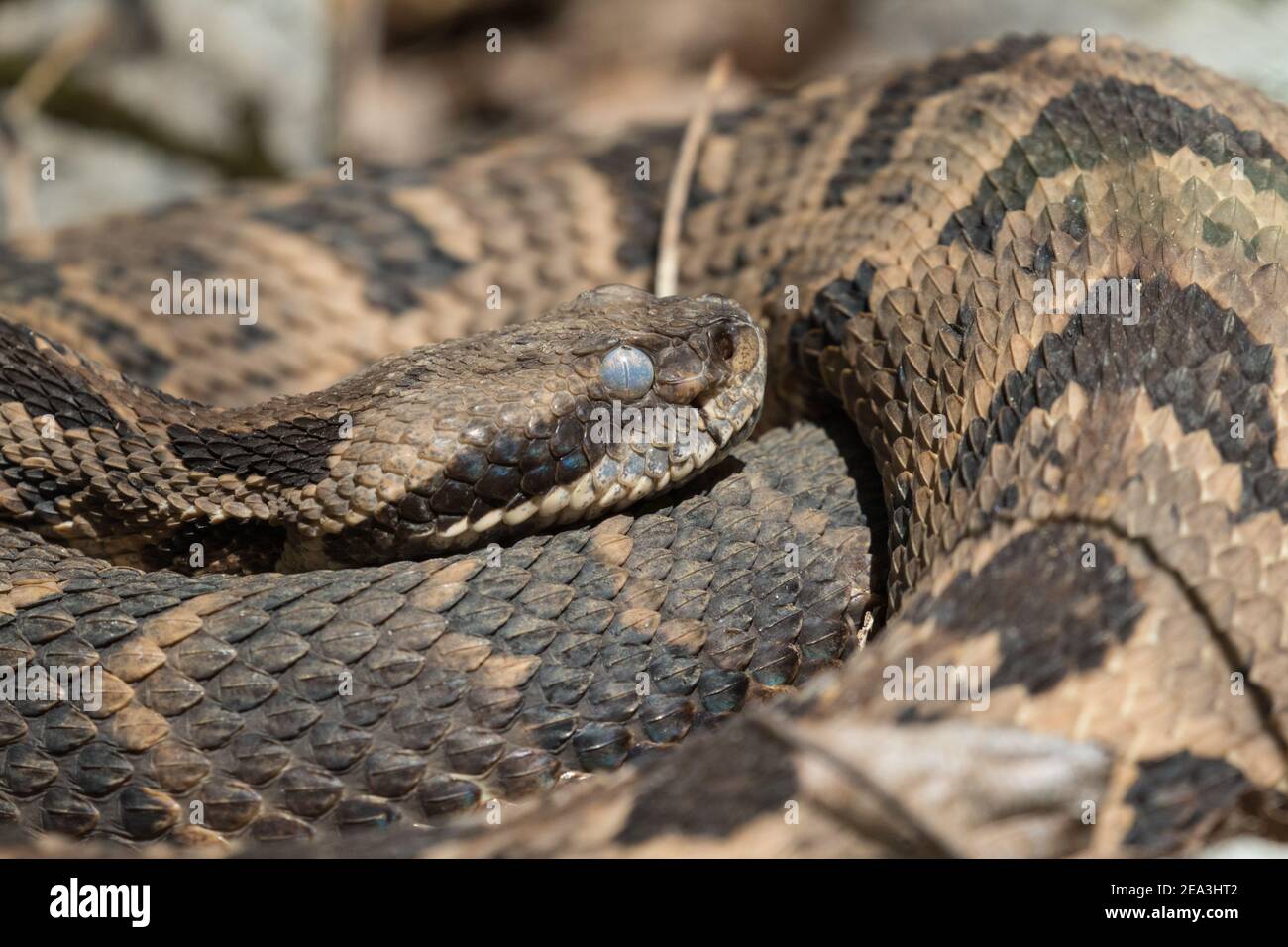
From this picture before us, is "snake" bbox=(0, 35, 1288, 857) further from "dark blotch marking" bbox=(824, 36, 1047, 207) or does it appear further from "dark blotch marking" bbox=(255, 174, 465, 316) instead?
"dark blotch marking" bbox=(255, 174, 465, 316)

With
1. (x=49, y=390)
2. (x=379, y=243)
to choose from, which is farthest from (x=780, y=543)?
(x=379, y=243)

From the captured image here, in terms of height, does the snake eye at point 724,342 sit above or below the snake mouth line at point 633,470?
above

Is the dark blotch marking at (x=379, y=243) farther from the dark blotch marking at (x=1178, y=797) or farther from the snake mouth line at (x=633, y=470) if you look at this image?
the dark blotch marking at (x=1178, y=797)

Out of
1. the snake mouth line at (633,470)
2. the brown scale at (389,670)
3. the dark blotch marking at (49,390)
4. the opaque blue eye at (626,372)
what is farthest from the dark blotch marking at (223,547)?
the opaque blue eye at (626,372)

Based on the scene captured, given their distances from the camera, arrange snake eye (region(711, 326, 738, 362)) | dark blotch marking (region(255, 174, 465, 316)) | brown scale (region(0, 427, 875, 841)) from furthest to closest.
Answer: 1. dark blotch marking (region(255, 174, 465, 316))
2. snake eye (region(711, 326, 738, 362))
3. brown scale (region(0, 427, 875, 841))

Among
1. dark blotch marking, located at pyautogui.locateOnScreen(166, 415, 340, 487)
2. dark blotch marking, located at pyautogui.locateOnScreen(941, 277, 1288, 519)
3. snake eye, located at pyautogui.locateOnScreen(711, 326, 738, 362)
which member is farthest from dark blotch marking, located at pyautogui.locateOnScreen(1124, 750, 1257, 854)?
dark blotch marking, located at pyautogui.locateOnScreen(166, 415, 340, 487)
